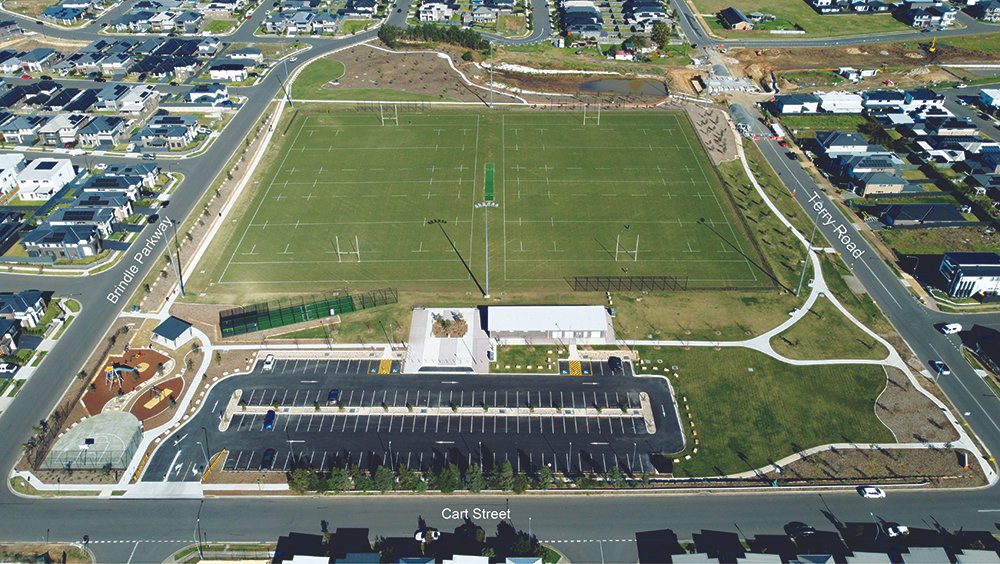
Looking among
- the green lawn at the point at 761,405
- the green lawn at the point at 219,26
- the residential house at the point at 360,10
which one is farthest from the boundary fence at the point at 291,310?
the residential house at the point at 360,10

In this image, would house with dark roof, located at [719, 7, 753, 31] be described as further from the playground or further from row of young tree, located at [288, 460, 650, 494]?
the playground

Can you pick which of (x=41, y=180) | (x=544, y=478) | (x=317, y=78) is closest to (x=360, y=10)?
(x=317, y=78)

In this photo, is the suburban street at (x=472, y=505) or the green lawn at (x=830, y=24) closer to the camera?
the suburban street at (x=472, y=505)

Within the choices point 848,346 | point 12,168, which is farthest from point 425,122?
point 848,346

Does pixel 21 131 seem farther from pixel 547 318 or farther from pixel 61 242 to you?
pixel 547 318

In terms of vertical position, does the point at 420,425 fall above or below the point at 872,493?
above

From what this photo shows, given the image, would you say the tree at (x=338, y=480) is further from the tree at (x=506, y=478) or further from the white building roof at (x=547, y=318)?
the white building roof at (x=547, y=318)

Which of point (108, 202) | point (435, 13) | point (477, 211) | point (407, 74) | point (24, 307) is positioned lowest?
point (477, 211)
